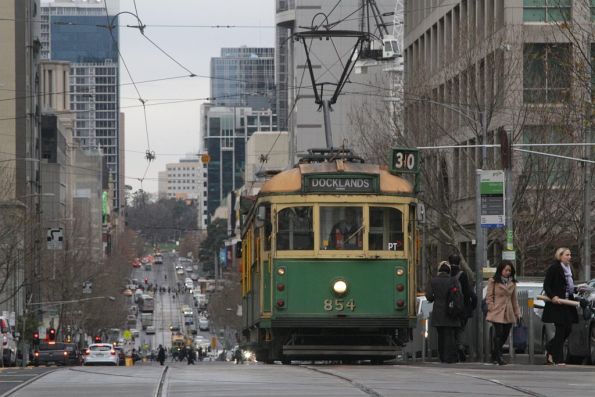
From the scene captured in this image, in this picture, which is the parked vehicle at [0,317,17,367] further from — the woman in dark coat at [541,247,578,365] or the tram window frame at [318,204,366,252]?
the woman in dark coat at [541,247,578,365]

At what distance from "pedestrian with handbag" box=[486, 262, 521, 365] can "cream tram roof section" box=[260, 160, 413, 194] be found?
282 cm

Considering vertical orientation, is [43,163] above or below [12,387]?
above

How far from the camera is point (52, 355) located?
62.4 meters

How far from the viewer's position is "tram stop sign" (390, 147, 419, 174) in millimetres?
30578

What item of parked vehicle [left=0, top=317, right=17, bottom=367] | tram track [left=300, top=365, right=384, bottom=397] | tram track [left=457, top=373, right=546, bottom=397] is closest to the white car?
parked vehicle [left=0, top=317, right=17, bottom=367]

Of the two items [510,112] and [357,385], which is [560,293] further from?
[510,112]

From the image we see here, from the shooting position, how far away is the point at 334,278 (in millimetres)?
27094

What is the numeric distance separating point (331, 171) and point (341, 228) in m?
0.93

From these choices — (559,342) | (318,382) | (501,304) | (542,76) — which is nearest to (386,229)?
(501,304)

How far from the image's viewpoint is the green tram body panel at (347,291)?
2708cm

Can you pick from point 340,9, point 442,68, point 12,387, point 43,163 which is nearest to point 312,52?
point 340,9

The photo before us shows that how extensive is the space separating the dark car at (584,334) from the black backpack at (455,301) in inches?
64.2

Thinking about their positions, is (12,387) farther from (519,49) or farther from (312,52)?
(312,52)

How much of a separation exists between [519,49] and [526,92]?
1.34m
